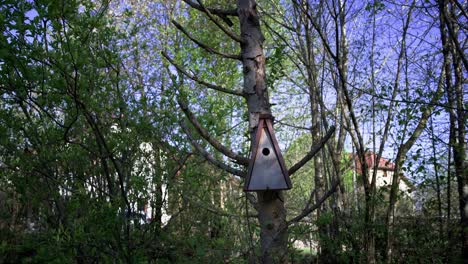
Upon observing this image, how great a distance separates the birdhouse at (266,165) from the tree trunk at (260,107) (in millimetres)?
67

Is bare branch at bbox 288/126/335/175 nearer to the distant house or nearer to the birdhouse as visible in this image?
the birdhouse

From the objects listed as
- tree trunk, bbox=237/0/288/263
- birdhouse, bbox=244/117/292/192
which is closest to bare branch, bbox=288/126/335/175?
birdhouse, bbox=244/117/292/192

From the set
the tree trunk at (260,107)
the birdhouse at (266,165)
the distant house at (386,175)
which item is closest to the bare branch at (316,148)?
the birdhouse at (266,165)

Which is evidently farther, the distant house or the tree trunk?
the distant house

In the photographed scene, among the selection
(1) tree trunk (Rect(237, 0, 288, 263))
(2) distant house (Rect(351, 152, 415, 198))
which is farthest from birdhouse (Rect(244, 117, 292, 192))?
(2) distant house (Rect(351, 152, 415, 198))

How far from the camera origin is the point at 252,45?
92.7 inches

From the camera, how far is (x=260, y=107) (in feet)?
7.52

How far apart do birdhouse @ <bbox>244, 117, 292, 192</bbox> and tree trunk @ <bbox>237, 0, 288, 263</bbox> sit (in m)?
0.07

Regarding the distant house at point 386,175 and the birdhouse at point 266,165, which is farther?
the distant house at point 386,175

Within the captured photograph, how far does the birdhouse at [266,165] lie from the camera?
221cm

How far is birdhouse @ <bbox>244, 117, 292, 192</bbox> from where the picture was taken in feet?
7.23

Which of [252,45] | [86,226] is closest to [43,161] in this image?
[86,226]

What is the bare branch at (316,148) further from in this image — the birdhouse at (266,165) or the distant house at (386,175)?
the distant house at (386,175)

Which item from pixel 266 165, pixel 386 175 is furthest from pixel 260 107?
pixel 386 175
